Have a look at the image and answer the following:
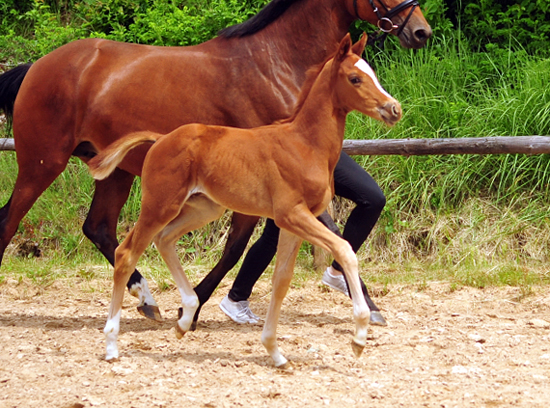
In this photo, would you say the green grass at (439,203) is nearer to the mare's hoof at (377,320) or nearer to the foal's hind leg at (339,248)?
the mare's hoof at (377,320)

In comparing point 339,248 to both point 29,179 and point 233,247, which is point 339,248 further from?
point 29,179

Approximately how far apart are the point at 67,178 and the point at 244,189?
436 cm

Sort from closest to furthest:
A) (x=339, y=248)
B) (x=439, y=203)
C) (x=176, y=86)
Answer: (x=339, y=248), (x=176, y=86), (x=439, y=203)

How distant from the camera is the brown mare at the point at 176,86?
404 cm

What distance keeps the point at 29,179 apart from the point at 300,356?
2099 millimetres

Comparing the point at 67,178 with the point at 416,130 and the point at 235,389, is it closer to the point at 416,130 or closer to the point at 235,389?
the point at 416,130

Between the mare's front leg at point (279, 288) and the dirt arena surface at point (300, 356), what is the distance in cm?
9

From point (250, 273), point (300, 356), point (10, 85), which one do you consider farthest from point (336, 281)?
point (10, 85)

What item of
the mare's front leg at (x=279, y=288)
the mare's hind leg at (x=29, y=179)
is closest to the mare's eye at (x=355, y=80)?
the mare's front leg at (x=279, y=288)

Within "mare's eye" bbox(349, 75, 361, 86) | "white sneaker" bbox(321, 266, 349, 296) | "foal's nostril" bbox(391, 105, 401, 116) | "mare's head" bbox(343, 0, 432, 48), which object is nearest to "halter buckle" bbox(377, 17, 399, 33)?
"mare's head" bbox(343, 0, 432, 48)

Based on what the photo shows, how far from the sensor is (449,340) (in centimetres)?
373

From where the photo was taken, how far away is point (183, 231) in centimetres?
365

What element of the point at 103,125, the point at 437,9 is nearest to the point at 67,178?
the point at 103,125

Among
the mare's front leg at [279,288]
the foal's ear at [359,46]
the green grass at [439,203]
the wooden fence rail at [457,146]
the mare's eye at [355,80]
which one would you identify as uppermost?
the foal's ear at [359,46]
